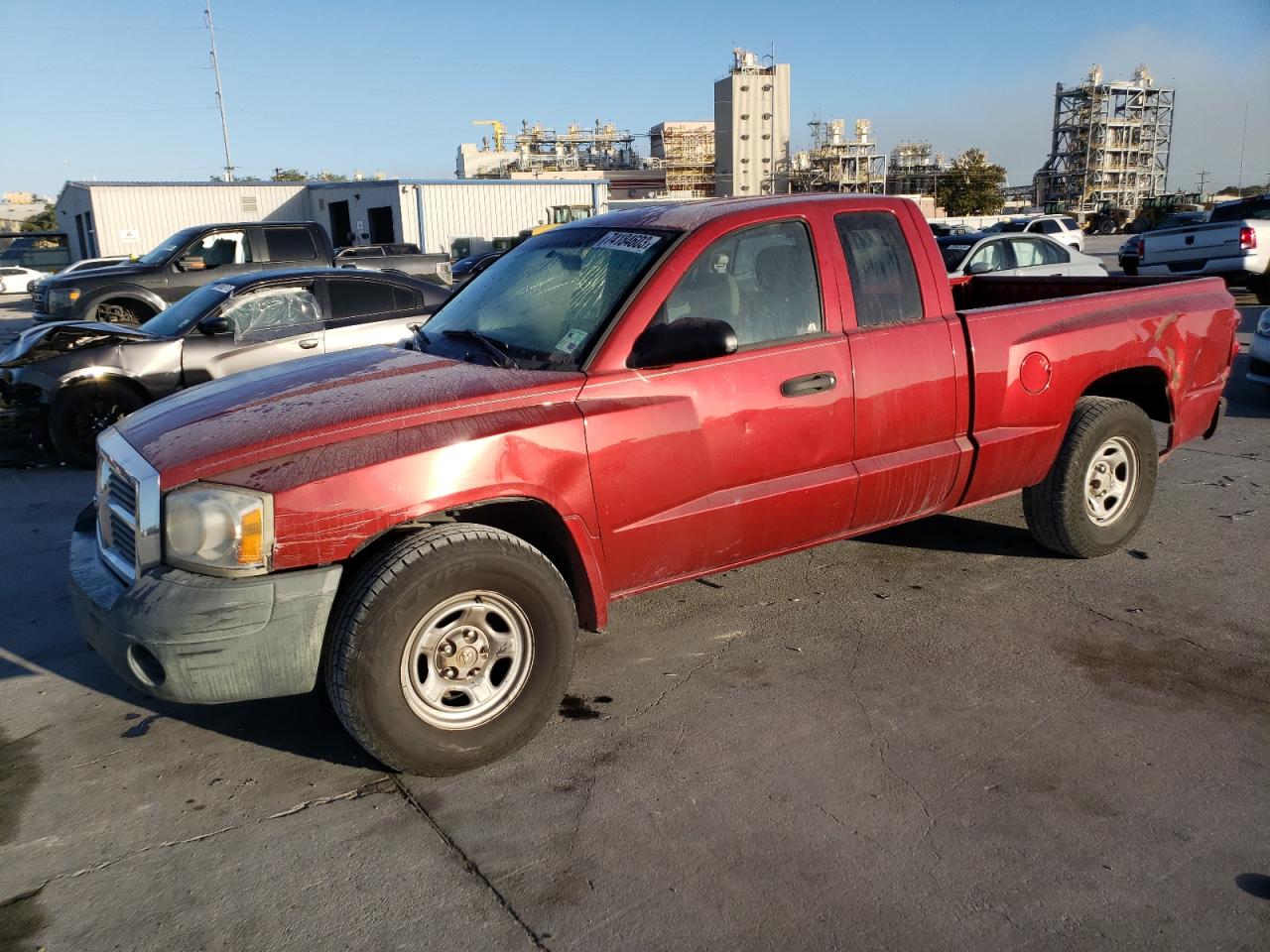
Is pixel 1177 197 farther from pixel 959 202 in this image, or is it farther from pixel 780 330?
pixel 780 330

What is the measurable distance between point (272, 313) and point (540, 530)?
227 inches

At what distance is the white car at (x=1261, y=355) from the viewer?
28.9ft

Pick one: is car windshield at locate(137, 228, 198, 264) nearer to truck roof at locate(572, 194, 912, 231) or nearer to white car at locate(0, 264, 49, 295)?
truck roof at locate(572, 194, 912, 231)

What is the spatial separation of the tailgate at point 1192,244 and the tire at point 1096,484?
12661 mm

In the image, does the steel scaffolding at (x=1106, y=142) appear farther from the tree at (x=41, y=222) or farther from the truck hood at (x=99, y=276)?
the truck hood at (x=99, y=276)

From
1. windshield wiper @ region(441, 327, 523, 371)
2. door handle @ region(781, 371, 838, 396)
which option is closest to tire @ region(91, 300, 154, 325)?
windshield wiper @ region(441, 327, 523, 371)

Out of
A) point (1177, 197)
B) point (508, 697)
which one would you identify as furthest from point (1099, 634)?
point (1177, 197)

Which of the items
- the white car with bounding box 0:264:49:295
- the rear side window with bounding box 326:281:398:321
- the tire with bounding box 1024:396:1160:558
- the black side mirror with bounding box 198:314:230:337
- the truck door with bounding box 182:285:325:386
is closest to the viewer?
the tire with bounding box 1024:396:1160:558

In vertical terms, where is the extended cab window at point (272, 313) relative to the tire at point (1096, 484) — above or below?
above

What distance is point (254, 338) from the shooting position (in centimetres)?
812

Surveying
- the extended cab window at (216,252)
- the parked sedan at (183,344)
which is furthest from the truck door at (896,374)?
the extended cab window at (216,252)

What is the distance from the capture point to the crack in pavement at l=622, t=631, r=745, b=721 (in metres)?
3.69

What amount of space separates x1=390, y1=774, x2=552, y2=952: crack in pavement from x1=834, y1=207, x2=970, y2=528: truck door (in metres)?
2.18

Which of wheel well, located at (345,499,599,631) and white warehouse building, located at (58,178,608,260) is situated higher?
white warehouse building, located at (58,178,608,260)
